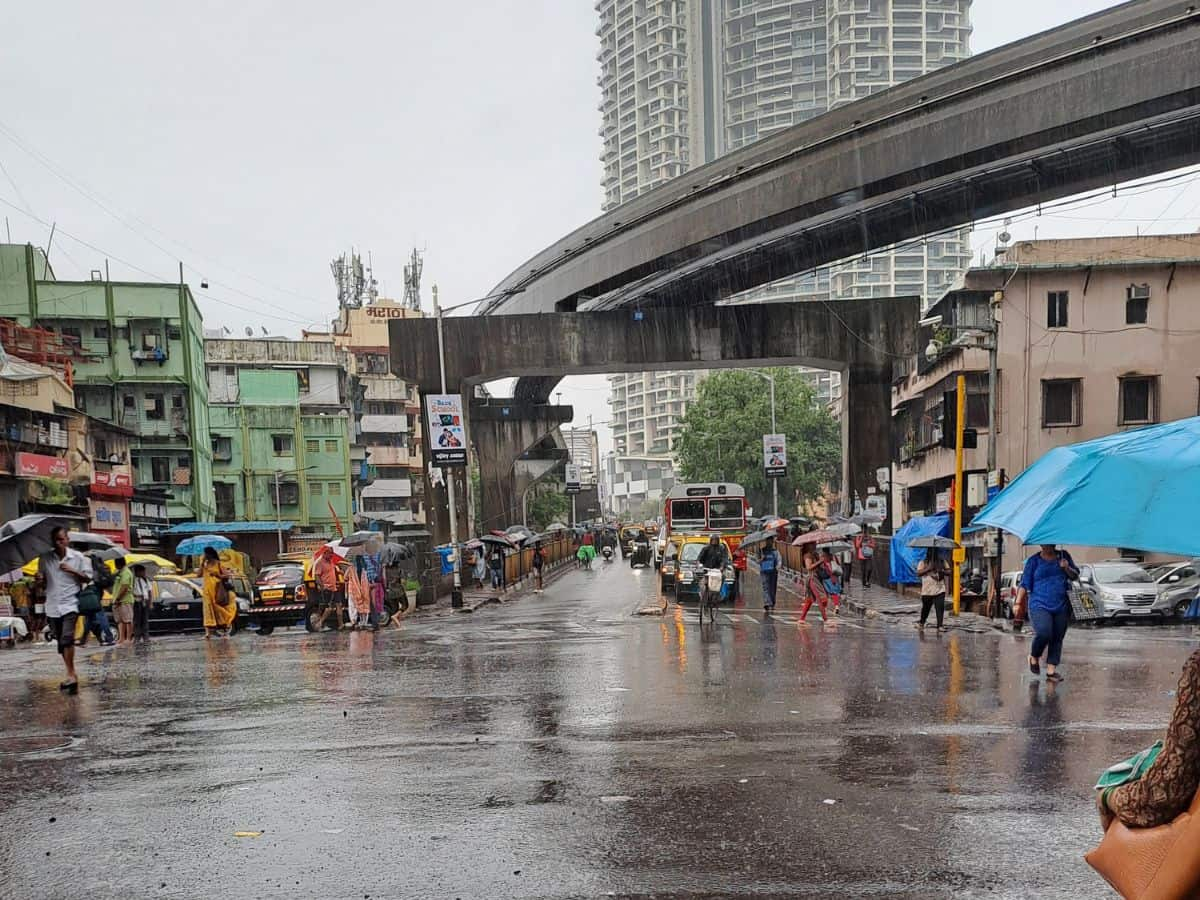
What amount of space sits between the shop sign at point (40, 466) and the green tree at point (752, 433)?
160 ft

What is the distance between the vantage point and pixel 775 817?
6.35 m

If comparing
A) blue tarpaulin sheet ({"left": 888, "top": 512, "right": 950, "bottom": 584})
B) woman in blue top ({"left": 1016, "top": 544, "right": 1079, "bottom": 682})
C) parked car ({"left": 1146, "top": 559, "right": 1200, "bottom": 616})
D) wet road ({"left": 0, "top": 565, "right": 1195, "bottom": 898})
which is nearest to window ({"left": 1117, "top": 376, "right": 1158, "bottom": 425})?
blue tarpaulin sheet ({"left": 888, "top": 512, "right": 950, "bottom": 584})

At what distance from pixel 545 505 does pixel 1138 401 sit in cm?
7151

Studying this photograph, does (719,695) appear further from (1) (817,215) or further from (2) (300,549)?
(2) (300,549)

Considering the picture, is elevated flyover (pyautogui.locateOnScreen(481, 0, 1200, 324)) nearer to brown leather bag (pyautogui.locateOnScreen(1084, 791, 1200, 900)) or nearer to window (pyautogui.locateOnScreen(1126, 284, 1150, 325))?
window (pyautogui.locateOnScreen(1126, 284, 1150, 325))

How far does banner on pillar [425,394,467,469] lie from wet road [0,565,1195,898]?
16.3 meters

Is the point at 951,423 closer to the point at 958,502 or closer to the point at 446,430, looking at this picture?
the point at 958,502

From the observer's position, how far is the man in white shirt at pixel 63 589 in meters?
11.7

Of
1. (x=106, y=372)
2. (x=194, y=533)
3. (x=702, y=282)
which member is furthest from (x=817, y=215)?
(x=106, y=372)

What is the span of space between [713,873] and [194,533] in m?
44.7

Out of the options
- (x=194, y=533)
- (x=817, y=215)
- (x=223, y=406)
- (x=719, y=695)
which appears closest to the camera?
(x=719, y=695)

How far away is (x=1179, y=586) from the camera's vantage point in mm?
21906

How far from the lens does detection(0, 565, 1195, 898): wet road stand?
5426 millimetres

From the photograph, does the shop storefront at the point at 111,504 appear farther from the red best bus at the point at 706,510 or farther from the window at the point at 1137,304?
the window at the point at 1137,304
